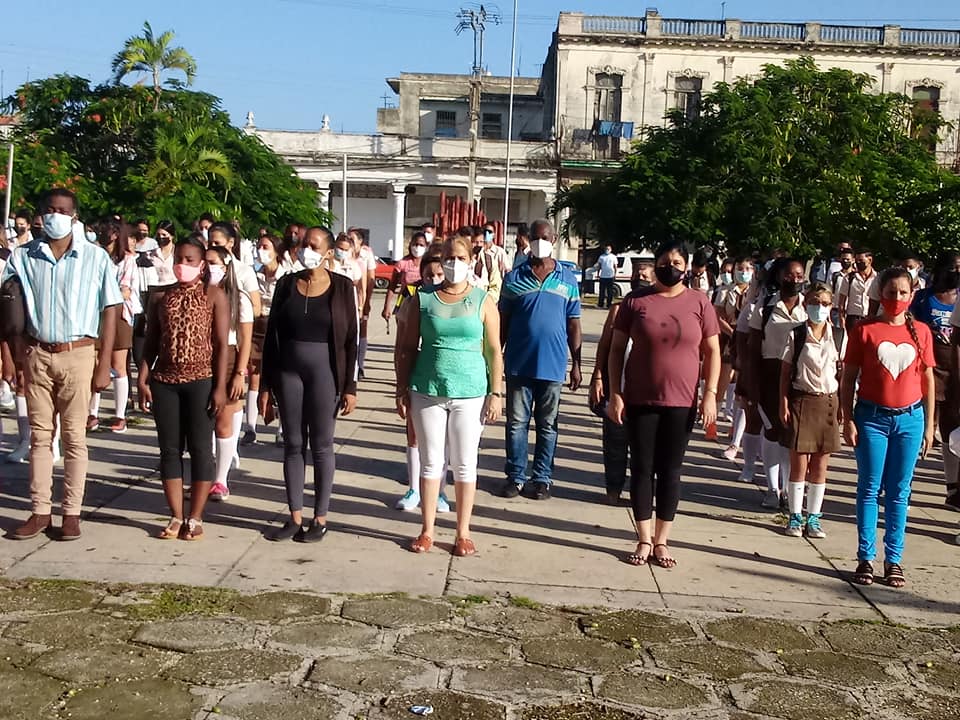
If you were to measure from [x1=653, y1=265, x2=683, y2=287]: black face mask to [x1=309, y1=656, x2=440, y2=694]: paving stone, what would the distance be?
266 centimetres

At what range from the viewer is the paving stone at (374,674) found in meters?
4.76

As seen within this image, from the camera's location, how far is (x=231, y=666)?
16.1 feet

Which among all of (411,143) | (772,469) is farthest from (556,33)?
(772,469)

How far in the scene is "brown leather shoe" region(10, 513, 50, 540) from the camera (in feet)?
21.9

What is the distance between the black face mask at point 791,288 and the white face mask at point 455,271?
8.15ft

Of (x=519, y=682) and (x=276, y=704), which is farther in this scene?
(x=519, y=682)

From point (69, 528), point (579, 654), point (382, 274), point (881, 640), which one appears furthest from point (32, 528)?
point (382, 274)

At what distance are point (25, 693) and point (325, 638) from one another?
129 cm

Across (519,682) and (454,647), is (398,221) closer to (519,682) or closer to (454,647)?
(454,647)

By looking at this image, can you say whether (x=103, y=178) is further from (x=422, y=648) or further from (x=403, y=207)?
(x=403, y=207)

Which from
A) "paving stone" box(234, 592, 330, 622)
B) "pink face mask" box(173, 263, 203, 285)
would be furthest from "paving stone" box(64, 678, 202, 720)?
"pink face mask" box(173, 263, 203, 285)

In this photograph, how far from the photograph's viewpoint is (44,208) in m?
6.62

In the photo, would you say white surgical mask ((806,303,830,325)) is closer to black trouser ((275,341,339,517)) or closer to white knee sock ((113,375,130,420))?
black trouser ((275,341,339,517))

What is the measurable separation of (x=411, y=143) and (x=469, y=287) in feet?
151
